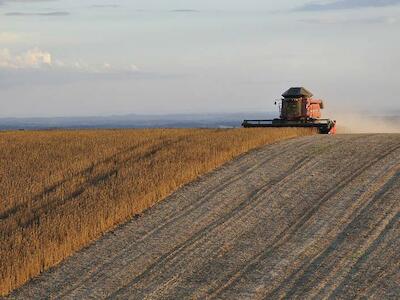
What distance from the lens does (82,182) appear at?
1908 cm

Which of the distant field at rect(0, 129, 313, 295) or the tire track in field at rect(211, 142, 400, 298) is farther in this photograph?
the distant field at rect(0, 129, 313, 295)

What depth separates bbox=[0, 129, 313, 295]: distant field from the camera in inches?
532

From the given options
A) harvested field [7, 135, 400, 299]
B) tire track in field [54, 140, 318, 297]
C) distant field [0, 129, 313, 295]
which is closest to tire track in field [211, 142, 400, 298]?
harvested field [7, 135, 400, 299]

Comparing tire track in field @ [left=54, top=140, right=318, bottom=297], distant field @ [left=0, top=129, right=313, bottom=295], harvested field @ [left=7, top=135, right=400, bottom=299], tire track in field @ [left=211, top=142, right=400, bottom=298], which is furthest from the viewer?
distant field @ [left=0, top=129, right=313, bottom=295]

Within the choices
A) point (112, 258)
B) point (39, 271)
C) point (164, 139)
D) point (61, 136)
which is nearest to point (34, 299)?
point (39, 271)

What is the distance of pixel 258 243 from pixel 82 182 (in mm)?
7114

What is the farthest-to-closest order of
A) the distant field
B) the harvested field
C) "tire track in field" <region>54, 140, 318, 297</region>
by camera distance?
1. the distant field
2. "tire track in field" <region>54, 140, 318, 297</region>
3. the harvested field

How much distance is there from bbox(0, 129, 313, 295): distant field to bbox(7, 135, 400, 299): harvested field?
1.26 ft

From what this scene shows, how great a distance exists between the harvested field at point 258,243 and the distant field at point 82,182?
385mm

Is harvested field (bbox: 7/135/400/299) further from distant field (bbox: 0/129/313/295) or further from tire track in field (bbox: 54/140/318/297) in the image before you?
distant field (bbox: 0/129/313/295)

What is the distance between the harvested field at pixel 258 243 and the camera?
38.0 ft

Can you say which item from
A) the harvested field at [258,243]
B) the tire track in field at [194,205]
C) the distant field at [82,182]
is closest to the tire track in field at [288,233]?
the harvested field at [258,243]

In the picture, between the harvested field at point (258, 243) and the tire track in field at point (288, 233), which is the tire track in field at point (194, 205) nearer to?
the harvested field at point (258, 243)

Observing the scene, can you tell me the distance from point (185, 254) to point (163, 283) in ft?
4.84
